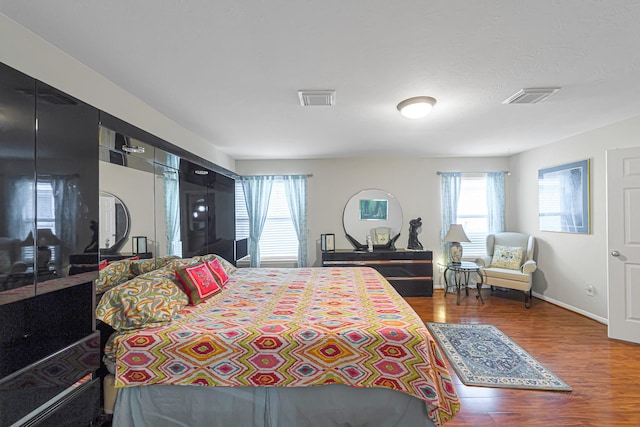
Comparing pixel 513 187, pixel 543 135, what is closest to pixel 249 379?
pixel 543 135

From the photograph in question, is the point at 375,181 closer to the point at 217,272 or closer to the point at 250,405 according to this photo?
the point at 217,272

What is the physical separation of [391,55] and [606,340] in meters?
3.85

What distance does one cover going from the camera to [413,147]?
4449mm

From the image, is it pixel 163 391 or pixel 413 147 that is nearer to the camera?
pixel 163 391

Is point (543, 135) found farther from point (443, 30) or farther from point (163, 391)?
point (163, 391)

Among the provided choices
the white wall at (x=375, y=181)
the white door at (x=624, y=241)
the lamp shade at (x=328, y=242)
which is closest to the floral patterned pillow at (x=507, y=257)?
the white wall at (x=375, y=181)

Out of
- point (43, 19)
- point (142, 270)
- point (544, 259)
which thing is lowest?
point (544, 259)

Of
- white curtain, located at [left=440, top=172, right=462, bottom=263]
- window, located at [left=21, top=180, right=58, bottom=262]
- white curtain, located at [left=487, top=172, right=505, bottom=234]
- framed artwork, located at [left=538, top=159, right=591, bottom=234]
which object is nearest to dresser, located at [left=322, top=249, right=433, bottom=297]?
white curtain, located at [left=440, top=172, right=462, bottom=263]

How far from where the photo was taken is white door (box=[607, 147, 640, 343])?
3.00 m

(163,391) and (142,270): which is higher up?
(142,270)

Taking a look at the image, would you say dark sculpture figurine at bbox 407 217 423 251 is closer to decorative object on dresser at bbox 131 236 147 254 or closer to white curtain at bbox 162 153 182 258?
white curtain at bbox 162 153 182 258

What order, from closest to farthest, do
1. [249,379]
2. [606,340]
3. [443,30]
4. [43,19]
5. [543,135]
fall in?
[43,19] < [443,30] < [249,379] < [606,340] < [543,135]

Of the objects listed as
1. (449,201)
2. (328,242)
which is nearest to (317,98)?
(328,242)

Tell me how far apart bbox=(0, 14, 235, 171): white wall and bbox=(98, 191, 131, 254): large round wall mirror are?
719mm
